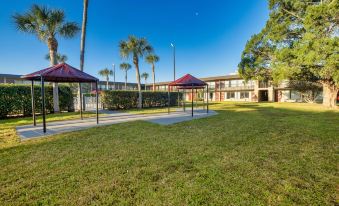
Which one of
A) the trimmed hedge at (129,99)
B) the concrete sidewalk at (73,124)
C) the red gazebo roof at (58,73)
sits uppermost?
the red gazebo roof at (58,73)

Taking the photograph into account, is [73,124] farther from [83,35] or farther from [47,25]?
[47,25]

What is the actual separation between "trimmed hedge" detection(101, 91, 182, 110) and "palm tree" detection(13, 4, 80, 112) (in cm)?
474

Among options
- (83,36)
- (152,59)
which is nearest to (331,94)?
(152,59)

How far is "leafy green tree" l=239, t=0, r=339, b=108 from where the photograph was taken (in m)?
13.2

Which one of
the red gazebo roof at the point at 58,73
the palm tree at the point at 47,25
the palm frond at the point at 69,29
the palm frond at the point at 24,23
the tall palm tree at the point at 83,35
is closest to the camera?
the red gazebo roof at the point at 58,73

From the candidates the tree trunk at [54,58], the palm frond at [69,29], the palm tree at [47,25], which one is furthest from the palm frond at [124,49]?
the tree trunk at [54,58]

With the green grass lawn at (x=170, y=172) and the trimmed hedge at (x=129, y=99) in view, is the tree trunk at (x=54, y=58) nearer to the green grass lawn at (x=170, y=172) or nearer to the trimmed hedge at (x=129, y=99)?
the trimmed hedge at (x=129, y=99)

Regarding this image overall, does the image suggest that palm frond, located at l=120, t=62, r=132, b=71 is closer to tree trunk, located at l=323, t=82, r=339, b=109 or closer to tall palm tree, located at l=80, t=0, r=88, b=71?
tall palm tree, located at l=80, t=0, r=88, b=71

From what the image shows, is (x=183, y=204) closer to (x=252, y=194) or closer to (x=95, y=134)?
(x=252, y=194)

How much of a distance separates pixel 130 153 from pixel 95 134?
258 cm

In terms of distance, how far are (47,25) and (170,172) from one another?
578 inches

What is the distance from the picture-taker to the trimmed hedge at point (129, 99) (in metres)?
16.5

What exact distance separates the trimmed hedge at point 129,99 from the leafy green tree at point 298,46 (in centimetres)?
1154

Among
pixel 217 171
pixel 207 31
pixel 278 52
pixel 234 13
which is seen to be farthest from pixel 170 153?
pixel 207 31
